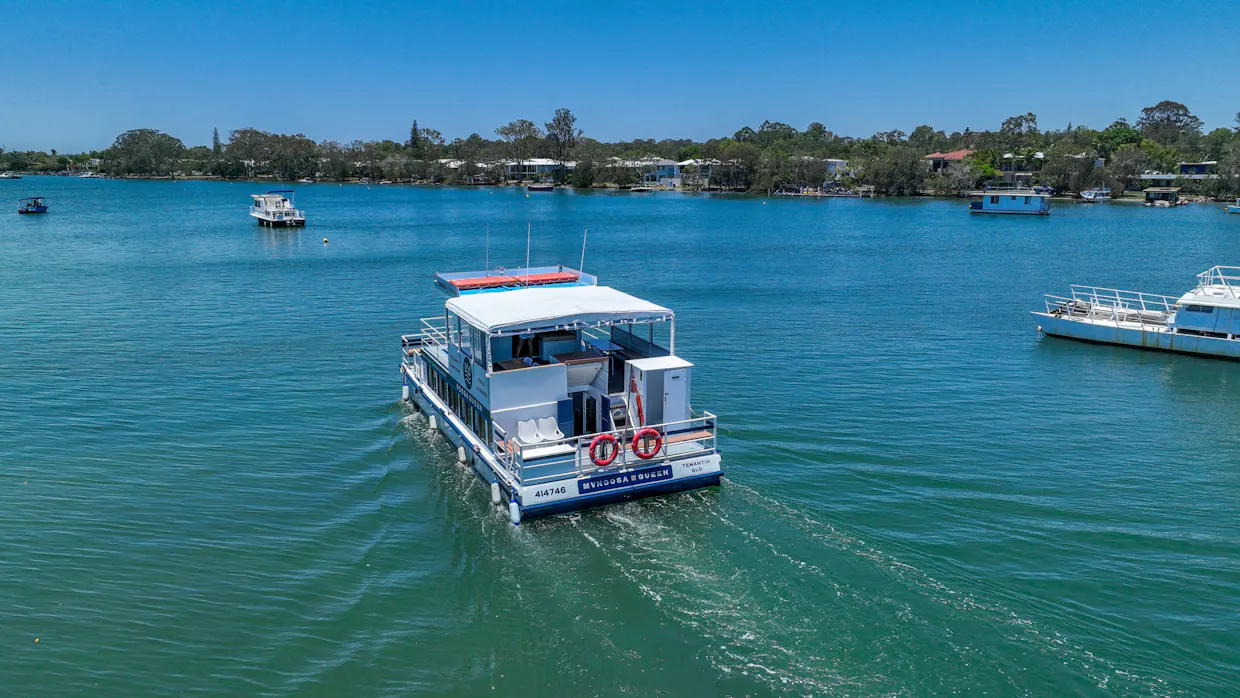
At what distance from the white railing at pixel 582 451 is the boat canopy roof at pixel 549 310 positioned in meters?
2.70

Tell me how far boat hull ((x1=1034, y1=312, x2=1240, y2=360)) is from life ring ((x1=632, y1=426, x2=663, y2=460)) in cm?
3105

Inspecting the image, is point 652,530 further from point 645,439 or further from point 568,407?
point 568,407

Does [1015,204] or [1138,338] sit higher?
[1015,204]

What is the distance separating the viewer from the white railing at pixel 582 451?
19.0m

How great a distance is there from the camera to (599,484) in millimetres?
19141

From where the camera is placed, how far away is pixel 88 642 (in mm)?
15062

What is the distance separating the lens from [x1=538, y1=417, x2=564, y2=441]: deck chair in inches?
818

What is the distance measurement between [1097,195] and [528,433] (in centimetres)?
18480

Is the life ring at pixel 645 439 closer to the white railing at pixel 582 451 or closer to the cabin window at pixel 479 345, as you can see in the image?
the white railing at pixel 582 451

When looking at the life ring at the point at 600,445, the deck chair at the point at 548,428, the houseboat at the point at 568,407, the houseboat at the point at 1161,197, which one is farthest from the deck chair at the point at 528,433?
the houseboat at the point at 1161,197

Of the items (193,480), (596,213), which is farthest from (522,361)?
(596,213)

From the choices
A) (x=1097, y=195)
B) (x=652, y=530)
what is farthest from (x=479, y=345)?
(x=1097, y=195)

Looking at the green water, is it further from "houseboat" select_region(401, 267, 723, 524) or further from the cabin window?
the cabin window

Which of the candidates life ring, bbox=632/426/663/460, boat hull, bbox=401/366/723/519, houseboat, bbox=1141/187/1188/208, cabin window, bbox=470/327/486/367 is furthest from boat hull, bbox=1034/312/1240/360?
houseboat, bbox=1141/187/1188/208
